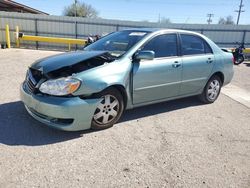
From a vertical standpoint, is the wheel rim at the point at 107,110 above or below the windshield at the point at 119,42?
below

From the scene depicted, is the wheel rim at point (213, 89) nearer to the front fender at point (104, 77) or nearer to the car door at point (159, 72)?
the car door at point (159, 72)

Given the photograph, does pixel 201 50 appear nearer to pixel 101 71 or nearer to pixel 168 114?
pixel 168 114

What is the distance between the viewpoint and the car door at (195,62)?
16.8 ft

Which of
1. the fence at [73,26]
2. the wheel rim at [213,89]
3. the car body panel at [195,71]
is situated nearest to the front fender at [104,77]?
the car body panel at [195,71]

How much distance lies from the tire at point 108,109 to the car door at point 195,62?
1.64 m

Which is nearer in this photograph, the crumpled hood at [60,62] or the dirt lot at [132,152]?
the dirt lot at [132,152]

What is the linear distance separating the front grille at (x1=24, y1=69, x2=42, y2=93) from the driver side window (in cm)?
184

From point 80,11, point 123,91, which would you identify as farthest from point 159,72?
point 80,11

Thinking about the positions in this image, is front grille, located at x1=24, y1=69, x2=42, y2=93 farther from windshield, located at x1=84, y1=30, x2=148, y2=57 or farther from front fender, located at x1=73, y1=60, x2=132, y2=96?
windshield, located at x1=84, y1=30, x2=148, y2=57

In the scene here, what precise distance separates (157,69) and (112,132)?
4.60 feet

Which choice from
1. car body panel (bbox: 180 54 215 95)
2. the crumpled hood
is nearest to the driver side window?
car body panel (bbox: 180 54 215 95)

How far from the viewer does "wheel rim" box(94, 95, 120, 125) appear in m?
3.94

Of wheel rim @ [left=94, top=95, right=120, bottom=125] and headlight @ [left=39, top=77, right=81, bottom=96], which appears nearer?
headlight @ [left=39, top=77, right=81, bottom=96]

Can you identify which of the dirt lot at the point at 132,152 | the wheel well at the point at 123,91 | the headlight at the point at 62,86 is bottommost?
the dirt lot at the point at 132,152
